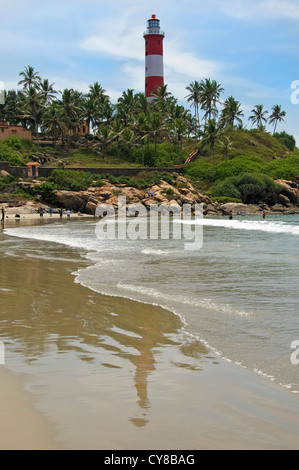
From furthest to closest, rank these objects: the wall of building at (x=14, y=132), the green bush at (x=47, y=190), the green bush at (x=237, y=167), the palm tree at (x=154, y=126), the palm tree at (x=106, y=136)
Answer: the green bush at (x=237, y=167)
the wall of building at (x=14, y=132)
the palm tree at (x=106, y=136)
the palm tree at (x=154, y=126)
the green bush at (x=47, y=190)

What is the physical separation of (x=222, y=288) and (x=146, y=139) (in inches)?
2477

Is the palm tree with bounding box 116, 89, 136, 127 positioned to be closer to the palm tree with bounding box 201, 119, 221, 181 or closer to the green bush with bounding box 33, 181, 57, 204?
the palm tree with bounding box 201, 119, 221, 181

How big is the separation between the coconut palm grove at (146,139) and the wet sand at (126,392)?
5615 cm

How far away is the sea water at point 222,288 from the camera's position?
21.4 ft

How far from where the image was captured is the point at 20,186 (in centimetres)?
5684

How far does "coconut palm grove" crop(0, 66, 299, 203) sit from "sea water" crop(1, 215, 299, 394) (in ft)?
148

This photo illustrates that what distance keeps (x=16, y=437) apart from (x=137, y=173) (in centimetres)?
6490

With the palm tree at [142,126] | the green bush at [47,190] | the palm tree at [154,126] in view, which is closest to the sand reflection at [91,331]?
the green bush at [47,190]

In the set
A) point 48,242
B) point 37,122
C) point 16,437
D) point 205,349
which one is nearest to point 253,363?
point 205,349

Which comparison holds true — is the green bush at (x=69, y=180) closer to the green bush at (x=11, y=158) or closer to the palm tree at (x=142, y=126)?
the green bush at (x=11, y=158)

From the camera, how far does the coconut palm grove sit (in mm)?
68562

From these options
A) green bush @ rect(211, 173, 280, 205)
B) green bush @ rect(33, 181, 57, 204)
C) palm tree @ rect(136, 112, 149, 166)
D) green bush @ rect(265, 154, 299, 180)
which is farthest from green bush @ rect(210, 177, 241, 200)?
green bush @ rect(33, 181, 57, 204)

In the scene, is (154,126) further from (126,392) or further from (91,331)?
(126,392)
